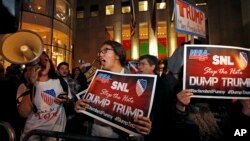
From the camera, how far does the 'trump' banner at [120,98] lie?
233 centimetres

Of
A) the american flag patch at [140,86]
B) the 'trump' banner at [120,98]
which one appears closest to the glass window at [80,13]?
the 'trump' banner at [120,98]

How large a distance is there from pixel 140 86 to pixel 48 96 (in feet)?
5.37

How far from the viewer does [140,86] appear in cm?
239

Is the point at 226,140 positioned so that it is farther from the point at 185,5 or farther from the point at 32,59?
the point at 185,5

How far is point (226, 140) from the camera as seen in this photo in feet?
9.23

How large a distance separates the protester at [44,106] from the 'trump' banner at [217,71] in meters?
1.81

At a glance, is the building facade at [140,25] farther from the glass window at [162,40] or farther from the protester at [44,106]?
the protester at [44,106]

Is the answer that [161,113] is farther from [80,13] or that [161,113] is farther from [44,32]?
[80,13]

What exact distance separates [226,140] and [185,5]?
2.89 m

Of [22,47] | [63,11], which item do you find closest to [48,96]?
[22,47]

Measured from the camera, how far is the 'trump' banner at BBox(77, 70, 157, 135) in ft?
7.66

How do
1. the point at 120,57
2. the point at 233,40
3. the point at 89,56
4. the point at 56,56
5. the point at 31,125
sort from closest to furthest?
the point at 120,57 < the point at 31,125 < the point at 56,56 < the point at 233,40 < the point at 89,56

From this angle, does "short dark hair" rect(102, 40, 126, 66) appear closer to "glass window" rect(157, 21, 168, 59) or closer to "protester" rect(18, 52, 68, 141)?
"protester" rect(18, 52, 68, 141)

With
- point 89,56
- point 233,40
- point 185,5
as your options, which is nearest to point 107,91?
point 185,5
